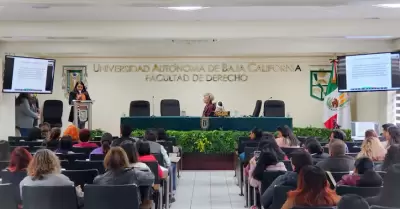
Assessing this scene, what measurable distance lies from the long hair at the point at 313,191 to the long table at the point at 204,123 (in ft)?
30.8

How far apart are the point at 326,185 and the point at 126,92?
14.9 meters

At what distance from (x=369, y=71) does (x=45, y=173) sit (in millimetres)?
8575

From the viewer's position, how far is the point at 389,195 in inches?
184

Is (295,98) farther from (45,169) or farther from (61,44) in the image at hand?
(45,169)

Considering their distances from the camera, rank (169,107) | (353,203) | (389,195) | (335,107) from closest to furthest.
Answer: (353,203)
(389,195)
(169,107)
(335,107)

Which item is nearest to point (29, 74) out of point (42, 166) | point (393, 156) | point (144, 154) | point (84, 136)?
point (84, 136)

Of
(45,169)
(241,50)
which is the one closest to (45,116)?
(241,50)

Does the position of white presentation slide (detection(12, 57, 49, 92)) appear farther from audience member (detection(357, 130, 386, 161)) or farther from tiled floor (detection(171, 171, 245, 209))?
audience member (detection(357, 130, 386, 161))

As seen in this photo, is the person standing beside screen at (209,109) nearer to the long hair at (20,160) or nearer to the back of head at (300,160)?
the long hair at (20,160)

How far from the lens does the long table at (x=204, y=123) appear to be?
13.6 m

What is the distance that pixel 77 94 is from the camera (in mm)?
15430

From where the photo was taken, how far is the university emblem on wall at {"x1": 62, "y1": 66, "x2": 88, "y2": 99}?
18.5 metres

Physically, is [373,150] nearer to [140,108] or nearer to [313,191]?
[313,191]

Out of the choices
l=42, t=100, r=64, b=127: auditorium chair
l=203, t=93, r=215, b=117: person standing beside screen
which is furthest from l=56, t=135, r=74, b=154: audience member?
l=42, t=100, r=64, b=127: auditorium chair
